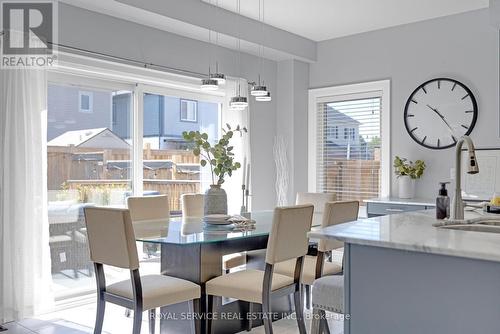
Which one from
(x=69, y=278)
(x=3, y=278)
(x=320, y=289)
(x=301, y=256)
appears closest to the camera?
(x=320, y=289)

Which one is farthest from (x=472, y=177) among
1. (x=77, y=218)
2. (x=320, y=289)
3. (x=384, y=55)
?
(x=77, y=218)

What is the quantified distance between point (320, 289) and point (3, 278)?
2498 millimetres

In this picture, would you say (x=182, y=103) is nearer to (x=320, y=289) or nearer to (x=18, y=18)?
(x=18, y=18)

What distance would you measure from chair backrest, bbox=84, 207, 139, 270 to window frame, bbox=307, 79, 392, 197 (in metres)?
3.45

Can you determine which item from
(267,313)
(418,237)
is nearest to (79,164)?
(267,313)

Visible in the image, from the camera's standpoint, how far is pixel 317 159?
5.86 metres

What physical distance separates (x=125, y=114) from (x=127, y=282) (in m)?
2.12

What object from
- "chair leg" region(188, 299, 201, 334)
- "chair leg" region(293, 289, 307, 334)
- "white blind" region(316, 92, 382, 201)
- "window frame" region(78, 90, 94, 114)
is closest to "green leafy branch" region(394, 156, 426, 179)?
"white blind" region(316, 92, 382, 201)

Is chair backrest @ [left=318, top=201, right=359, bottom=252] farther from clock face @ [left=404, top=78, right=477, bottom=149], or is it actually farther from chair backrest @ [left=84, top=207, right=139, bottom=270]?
clock face @ [left=404, top=78, right=477, bottom=149]

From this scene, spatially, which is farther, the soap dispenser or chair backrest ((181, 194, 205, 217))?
chair backrest ((181, 194, 205, 217))

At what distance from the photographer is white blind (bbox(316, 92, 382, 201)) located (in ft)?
17.7

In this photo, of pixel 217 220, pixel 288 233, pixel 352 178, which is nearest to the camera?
pixel 288 233

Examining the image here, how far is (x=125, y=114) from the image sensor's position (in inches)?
176

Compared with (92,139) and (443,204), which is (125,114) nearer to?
(92,139)
